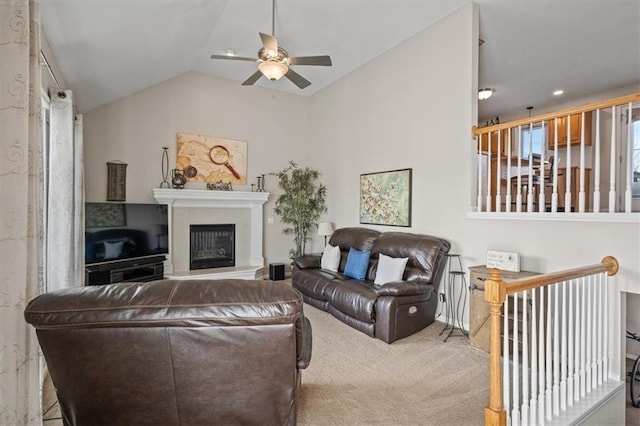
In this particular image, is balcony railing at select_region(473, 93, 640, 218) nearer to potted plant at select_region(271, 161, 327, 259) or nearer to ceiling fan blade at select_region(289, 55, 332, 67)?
ceiling fan blade at select_region(289, 55, 332, 67)

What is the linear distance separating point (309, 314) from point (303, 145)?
401cm

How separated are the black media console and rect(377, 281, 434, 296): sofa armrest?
3.39 m

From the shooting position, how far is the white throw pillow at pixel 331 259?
16.2ft

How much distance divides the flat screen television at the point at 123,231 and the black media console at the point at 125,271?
0.24ft

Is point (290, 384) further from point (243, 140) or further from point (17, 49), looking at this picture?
point (243, 140)

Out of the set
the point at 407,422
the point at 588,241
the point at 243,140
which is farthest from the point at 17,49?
the point at 243,140

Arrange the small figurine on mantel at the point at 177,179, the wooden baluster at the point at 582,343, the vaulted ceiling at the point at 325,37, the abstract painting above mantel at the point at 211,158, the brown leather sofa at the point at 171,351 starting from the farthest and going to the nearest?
the abstract painting above mantel at the point at 211,158 < the small figurine on mantel at the point at 177,179 < the vaulted ceiling at the point at 325,37 < the wooden baluster at the point at 582,343 < the brown leather sofa at the point at 171,351

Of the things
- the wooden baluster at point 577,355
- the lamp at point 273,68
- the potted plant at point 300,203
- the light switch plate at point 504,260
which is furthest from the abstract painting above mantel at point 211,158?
the wooden baluster at point 577,355

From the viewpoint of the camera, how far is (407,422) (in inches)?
82.6

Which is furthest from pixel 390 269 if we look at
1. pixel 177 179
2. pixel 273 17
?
pixel 177 179

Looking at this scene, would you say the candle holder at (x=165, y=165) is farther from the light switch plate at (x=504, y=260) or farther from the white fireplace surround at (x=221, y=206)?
the light switch plate at (x=504, y=260)

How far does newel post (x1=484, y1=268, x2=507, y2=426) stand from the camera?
1781mm

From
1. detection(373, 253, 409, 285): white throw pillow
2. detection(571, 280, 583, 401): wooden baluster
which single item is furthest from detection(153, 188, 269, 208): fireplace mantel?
detection(571, 280, 583, 401): wooden baluster

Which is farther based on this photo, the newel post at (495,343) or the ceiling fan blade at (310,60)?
the ceiling fan blade at (310,60)
